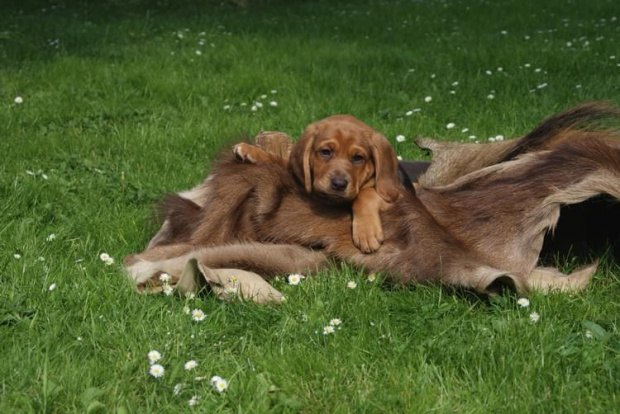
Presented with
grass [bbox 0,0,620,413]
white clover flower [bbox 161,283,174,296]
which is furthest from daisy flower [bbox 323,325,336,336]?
white clover flower [bbox 161,283,174,296]

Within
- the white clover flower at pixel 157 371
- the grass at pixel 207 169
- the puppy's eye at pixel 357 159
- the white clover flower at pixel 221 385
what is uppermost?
the puppy's eye at pixel 357 159

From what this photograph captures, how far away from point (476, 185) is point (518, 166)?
225 mm

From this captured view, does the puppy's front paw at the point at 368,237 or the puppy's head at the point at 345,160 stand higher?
the puppy's head at the point at 345,160

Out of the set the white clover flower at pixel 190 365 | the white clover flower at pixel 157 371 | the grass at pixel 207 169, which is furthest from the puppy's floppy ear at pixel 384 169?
the white clover flower at pixel 157 371

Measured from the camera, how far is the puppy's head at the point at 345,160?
166 inches

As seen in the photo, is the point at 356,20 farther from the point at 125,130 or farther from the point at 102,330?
the point at 102,330

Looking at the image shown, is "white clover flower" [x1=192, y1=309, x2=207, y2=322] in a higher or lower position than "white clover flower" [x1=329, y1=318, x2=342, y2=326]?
lower

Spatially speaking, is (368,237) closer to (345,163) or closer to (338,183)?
(338,183)

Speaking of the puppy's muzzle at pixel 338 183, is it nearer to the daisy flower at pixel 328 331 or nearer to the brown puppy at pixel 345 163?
the brown puppy at pixel 345 163

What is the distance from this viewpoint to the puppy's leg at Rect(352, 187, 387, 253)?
3.91 metres

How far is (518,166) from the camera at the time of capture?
4.04 m

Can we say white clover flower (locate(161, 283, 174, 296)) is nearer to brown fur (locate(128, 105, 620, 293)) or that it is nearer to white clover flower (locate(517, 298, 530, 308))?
brown fur (locate(128, 105, 620, 293))

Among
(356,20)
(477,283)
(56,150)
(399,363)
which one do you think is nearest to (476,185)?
(477,283)

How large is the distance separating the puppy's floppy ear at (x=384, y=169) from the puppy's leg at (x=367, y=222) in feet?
0.20
